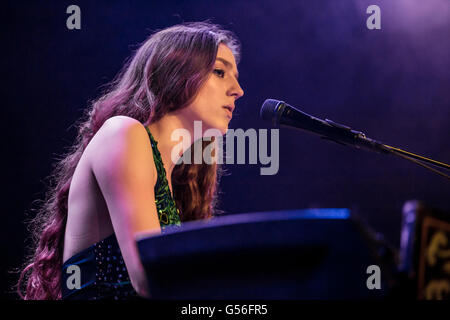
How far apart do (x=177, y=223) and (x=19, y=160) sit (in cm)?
101

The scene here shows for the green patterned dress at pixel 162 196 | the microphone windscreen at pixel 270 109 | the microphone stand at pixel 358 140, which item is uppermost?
the microphone windscreen at pixel 270 109

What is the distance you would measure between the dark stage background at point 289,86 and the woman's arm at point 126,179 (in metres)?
0.89

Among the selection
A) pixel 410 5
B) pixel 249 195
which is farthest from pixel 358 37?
pixel 249 195

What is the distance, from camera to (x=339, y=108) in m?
2.31

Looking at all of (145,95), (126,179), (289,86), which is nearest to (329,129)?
(126,179)

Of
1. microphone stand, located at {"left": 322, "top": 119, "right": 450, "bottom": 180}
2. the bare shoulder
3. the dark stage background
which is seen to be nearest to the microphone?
microphone stand, located at {"left": 322, "top": 119, "right": 450, "bottom": 180}

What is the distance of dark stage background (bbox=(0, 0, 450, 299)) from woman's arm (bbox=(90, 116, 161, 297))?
0.89m

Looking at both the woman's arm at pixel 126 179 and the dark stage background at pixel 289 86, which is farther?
the dark stage background at pixel 289 86

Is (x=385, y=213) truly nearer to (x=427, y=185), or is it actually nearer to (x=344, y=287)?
(x=427, y=185)

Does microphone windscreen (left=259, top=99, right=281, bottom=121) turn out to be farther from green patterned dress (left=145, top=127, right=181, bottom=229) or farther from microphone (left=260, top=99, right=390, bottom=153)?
green patterned dress (left=145, top=127, right=181, bottom=229)

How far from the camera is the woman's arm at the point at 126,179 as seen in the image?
107cm

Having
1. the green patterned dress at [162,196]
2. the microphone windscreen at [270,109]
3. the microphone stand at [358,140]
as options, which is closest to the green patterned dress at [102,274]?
the green patterned dress at [162,196]

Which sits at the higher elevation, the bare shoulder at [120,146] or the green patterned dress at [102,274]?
the bare shoulder at [120,146]

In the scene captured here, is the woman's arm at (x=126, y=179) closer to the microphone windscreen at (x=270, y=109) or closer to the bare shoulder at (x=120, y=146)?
the bare shoulder at (x=120, y=146)
